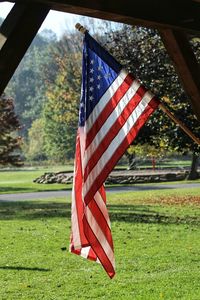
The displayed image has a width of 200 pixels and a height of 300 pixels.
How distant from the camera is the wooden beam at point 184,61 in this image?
5039 millimetres

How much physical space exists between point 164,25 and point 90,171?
4.25ft

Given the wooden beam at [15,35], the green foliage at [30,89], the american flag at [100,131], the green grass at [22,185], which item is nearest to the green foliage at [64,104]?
the green grass at [22,185]

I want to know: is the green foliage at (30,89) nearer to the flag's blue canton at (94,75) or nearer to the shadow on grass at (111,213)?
the shadow on grass at (111,213)

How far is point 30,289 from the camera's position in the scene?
25.2 feet

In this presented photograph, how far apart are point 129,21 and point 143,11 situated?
131 mm

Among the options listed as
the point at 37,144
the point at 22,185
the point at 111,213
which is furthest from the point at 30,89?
the point at 111,213

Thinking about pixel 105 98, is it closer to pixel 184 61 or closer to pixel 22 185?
pixel 184 61

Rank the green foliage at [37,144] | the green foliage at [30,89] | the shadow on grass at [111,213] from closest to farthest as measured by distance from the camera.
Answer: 1. the shadow on grass at [111,213]
2. the green foliage at [37,144]
3. the green foliage at [30,89]

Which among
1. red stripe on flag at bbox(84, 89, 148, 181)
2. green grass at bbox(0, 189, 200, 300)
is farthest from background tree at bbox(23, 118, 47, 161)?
red stripe on flag at bbox(84, 89, 148, 181)

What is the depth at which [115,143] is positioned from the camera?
4785 millimetres

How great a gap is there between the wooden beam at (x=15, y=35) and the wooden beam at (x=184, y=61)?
4.55 feet

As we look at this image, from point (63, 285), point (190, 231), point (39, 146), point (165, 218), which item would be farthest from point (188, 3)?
point (39, 146)

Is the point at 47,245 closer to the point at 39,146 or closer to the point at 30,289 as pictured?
the point at 30,289

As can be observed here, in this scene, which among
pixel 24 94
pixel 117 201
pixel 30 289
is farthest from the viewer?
pixel 24 94
